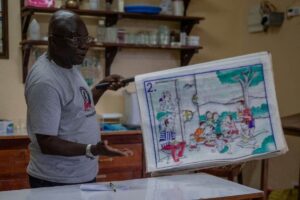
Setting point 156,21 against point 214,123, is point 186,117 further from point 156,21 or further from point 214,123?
point 156,21

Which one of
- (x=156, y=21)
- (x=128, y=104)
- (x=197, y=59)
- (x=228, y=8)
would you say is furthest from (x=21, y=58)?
(x=228, y=8)

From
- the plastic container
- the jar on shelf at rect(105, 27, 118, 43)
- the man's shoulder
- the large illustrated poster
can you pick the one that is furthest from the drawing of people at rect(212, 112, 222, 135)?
the plastic container

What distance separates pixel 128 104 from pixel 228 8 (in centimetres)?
141

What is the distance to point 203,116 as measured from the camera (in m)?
1.87

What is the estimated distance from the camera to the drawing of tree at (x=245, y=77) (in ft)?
5.97

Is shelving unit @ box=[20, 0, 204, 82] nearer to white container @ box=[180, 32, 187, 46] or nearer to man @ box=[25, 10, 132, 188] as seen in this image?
white container @ box=[180, 32, 187, 46]

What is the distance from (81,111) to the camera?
1.90 m

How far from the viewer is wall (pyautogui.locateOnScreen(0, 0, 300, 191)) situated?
354 centimetres

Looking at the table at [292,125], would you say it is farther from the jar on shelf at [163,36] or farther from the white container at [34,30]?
the white container at [34,30]

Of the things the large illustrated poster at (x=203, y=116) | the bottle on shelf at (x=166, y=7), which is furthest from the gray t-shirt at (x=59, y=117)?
the bottle on shelf at (x=166, y=7)

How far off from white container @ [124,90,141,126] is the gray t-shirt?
1696mm

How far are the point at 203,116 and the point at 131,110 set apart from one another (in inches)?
73.5

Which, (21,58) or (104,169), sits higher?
(21,58)

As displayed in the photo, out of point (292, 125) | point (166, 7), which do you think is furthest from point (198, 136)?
point (166, 7)
